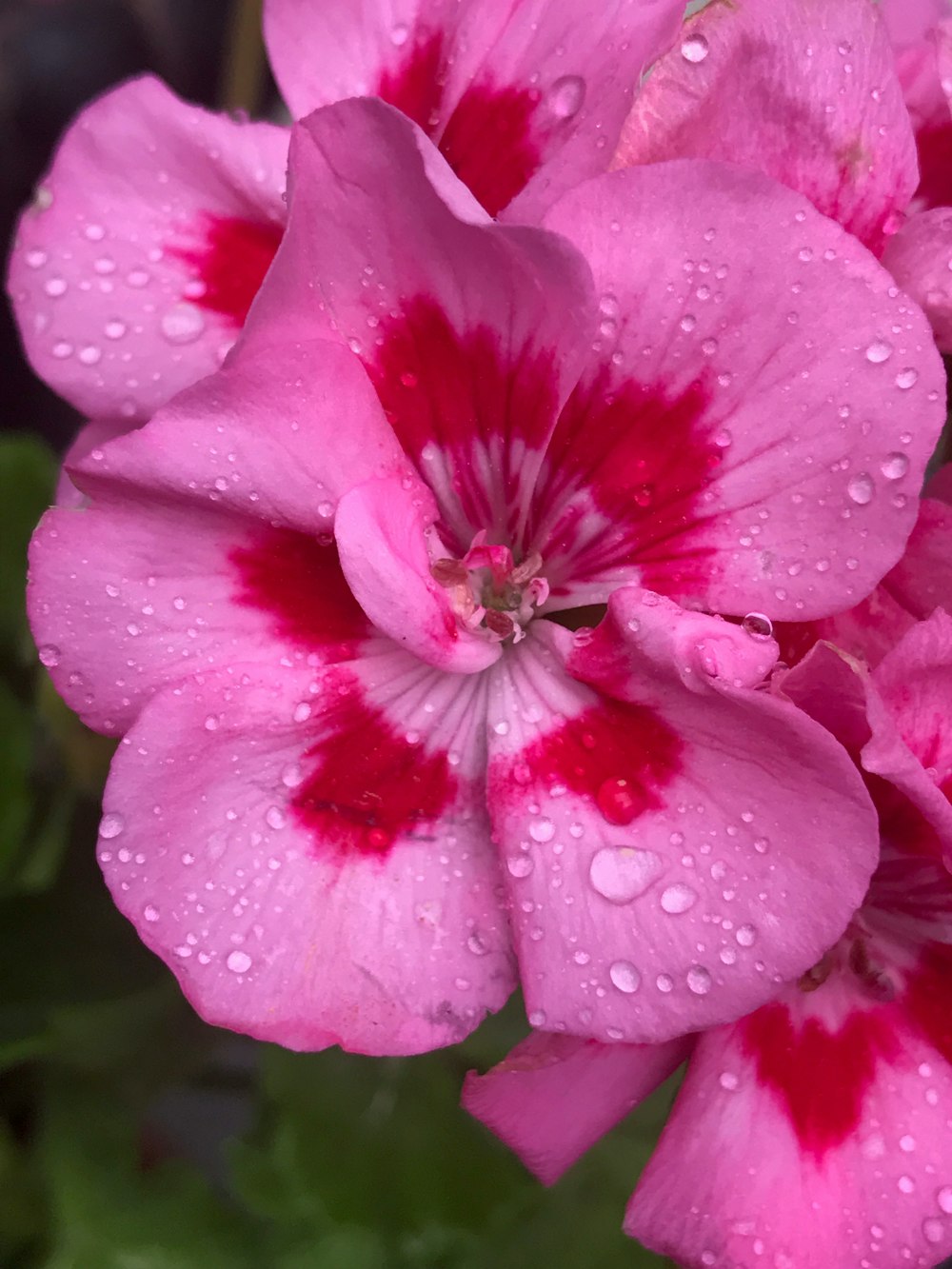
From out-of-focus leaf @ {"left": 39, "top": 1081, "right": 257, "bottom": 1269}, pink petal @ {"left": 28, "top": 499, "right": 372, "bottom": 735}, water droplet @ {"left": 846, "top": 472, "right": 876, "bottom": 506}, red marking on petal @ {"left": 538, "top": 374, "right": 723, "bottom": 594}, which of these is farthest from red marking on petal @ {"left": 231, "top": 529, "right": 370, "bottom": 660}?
out-of-focus leaf @ {"left": 39, "top": 1081, "right": 257, "bottom": 1269}

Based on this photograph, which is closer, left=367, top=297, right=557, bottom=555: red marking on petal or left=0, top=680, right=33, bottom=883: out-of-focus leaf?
left=367, top=297, right=557, bottom=555: red marking on petal

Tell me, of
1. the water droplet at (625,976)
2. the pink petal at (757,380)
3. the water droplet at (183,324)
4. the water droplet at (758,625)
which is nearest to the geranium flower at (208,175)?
the water droplet at (183,324)

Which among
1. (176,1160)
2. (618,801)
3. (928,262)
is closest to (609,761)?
(618,801)

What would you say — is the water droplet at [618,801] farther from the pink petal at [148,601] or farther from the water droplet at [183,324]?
the water droplet at [183,324]

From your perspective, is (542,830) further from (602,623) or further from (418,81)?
(418,81)

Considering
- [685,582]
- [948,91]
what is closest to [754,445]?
[685,582]

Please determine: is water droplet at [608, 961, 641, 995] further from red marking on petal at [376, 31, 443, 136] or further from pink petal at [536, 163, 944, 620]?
red marking on petal at [376, 31, 443, 136]
